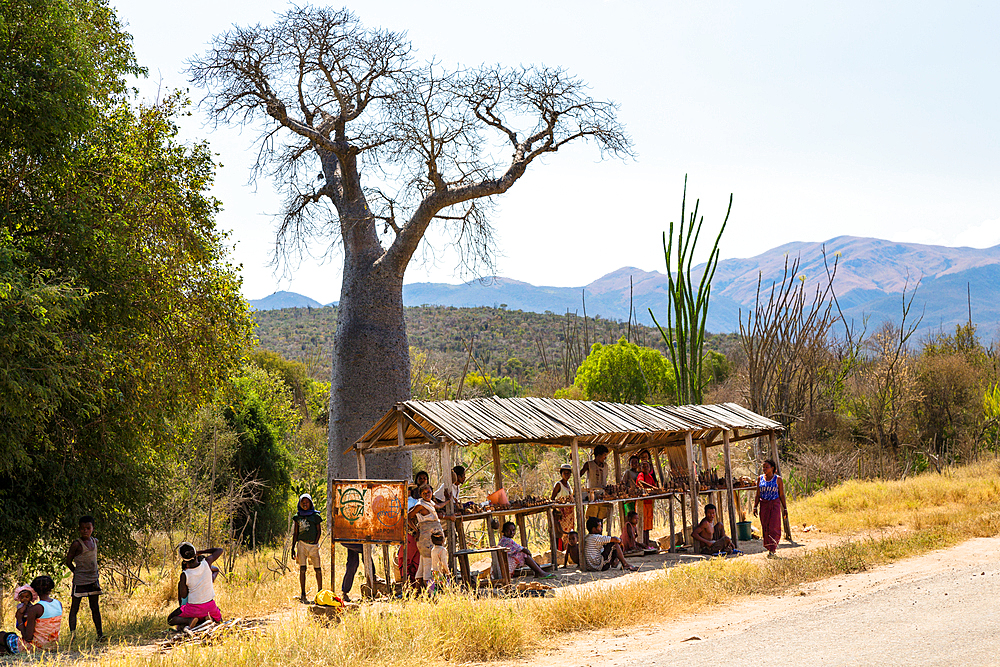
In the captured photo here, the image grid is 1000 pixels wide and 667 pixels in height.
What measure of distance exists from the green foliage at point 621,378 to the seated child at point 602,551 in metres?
14.6

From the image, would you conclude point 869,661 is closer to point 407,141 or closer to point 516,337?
point 407,141

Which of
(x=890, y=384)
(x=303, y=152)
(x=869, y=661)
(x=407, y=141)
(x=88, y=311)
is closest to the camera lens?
(x=869, y=661)

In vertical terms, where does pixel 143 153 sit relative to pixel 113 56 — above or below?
below

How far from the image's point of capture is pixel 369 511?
8.73m

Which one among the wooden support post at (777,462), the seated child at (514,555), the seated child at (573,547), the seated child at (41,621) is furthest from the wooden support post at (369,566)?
the wooden support post at (777,462)

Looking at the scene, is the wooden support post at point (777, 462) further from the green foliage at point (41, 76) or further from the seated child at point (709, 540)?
the green foliage at point (41, 76)

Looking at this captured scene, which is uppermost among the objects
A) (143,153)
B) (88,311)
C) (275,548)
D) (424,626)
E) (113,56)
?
(113,56)

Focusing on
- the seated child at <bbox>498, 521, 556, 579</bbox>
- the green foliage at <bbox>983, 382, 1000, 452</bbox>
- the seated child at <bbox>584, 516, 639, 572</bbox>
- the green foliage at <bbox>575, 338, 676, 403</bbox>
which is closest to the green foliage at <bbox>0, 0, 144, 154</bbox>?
the seated child at <bbox>498, 521, 556, 579</bbox>

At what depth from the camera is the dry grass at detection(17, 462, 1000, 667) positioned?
605 centimetres

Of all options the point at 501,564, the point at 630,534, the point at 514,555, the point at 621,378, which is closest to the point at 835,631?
the point at 501,564

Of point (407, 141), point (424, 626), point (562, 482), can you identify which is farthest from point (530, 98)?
point (424, 626)

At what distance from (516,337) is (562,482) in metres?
41.3

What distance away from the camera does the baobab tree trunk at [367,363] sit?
12867mm

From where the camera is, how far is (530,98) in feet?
46.4
